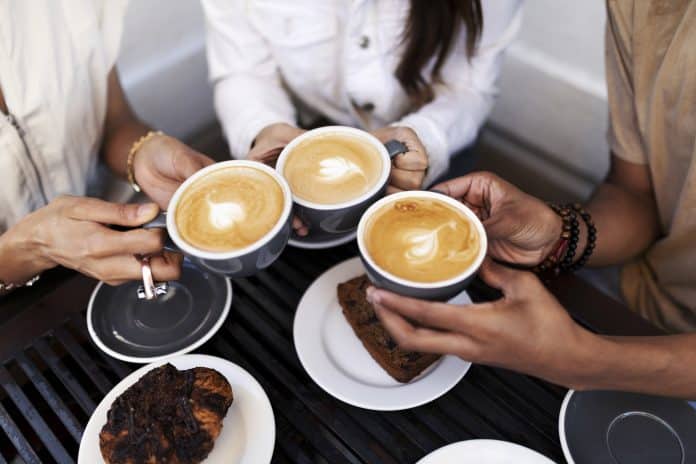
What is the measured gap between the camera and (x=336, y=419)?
94 cm

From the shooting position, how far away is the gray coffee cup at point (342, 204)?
37.1 inches

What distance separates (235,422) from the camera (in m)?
0.91

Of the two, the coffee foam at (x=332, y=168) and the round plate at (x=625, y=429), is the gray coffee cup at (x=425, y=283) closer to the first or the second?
the coffee foam at (x=332, y=168)

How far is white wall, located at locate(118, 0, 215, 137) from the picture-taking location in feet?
6.50

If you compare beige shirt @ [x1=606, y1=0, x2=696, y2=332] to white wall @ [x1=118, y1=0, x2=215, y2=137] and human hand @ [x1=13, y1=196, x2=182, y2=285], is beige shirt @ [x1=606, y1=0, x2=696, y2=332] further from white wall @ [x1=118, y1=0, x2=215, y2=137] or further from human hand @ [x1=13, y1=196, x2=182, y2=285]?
white wall @ [x1=118, y1=0, x2=215, y2=137]

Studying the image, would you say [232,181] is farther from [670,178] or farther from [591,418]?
[670,178]

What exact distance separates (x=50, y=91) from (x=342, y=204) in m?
0.81

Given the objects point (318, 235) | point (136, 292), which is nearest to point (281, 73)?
point (318, 235)

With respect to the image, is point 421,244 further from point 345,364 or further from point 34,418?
point 34,418

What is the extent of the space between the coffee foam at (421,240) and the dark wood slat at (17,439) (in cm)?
65

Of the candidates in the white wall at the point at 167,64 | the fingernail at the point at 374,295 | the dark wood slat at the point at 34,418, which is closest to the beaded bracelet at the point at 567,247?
the fingernail at the point at 374,295

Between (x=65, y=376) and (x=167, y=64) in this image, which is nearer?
(x=65, y=376)

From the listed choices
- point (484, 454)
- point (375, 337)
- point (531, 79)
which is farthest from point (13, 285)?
point (531, 79)

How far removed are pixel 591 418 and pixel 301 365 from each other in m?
0.51
